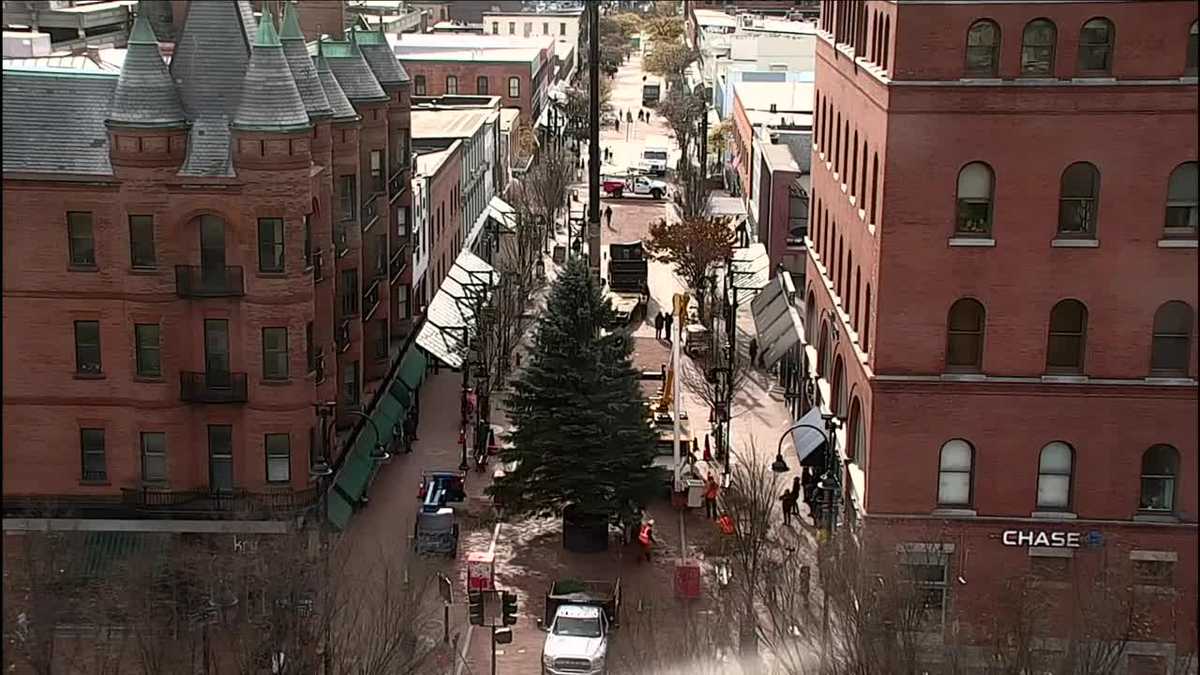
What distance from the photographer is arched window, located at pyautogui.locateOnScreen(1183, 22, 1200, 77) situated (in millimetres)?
28692

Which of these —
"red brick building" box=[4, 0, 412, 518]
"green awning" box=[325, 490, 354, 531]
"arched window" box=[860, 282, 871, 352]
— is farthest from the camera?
"green awning" box=[325, 490, 354, 531]

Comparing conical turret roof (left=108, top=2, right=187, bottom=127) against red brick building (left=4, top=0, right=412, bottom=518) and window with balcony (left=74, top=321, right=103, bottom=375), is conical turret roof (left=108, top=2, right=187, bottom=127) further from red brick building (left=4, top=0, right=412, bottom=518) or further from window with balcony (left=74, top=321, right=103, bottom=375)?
window with balcony (left=74, top=321, right=103, bottom=375)

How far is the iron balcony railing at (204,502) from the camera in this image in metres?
35.2

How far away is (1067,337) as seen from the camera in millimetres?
31422

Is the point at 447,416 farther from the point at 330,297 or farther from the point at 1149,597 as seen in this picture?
the point at 1149,597

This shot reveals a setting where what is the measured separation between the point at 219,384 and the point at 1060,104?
68.1ft

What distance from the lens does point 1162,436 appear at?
31281mm

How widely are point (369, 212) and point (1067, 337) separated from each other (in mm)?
23756

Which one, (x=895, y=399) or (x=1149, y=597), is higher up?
(x=895, y=399)

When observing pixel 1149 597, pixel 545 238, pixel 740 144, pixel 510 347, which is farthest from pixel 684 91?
pixel 1149 597

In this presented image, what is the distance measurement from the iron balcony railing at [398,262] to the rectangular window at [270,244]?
15.0 meters

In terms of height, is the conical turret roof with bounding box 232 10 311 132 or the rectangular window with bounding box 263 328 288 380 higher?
the conical turret roof with bounding box 232 10 311 132

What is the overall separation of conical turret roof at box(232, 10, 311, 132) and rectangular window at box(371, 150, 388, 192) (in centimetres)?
1386

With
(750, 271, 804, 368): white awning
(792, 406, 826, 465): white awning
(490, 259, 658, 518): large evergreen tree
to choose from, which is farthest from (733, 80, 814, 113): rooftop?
(490, 259, 658, 518): large evergreen tree
